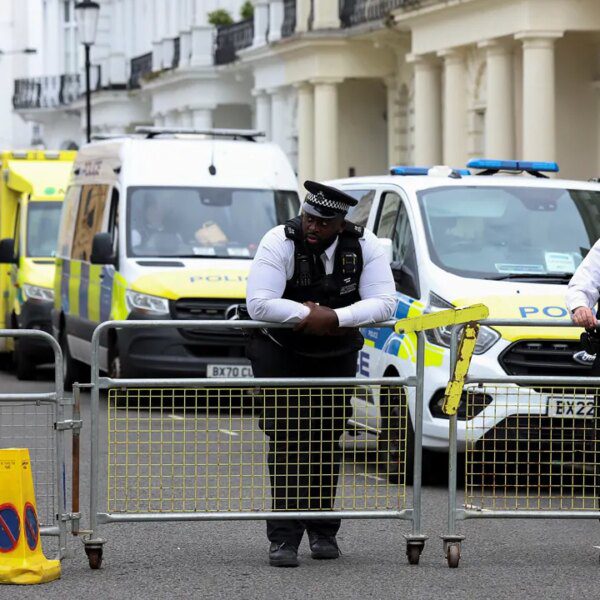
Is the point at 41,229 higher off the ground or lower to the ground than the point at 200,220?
lower

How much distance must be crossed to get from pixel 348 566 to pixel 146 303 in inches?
323

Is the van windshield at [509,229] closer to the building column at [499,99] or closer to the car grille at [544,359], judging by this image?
the car grille at [544,359]

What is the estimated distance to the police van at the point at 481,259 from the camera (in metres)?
11.4

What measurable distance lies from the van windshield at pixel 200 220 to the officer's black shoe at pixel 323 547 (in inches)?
335

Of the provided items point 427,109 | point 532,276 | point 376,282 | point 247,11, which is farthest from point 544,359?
point 247,11

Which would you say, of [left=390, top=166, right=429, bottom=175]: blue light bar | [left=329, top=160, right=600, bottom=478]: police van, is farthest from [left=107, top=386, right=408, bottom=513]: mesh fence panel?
[left=390, top=166, right=429, bottom=175]: blue light bar

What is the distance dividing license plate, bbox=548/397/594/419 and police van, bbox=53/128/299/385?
7.36 metres

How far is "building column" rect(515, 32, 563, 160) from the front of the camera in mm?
31359

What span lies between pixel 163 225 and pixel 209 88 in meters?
35.1

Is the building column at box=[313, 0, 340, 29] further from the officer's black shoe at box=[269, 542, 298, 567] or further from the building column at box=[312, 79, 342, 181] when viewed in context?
the officer's black shoe at box=[269, 542, 298, 567]

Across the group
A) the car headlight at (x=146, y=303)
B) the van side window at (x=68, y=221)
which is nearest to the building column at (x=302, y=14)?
the van side window at (x=68, y=221)

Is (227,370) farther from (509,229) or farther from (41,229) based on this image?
(41,229)

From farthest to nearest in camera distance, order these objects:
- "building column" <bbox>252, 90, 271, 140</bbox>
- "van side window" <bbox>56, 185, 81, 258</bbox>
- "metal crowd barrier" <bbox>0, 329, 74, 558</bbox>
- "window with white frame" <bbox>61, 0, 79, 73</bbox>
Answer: "window with white frame" <bbox>61, 0, 79, 73</bbox>
"building column" <bbox>252, 90, 271, 140</bbox>
"van side window" <bbox>56, 185, 81, 258</bbox>
"metal crowd barrier" <bbox>0, 329, 74, 558</bbox>

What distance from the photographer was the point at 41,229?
883 inches
